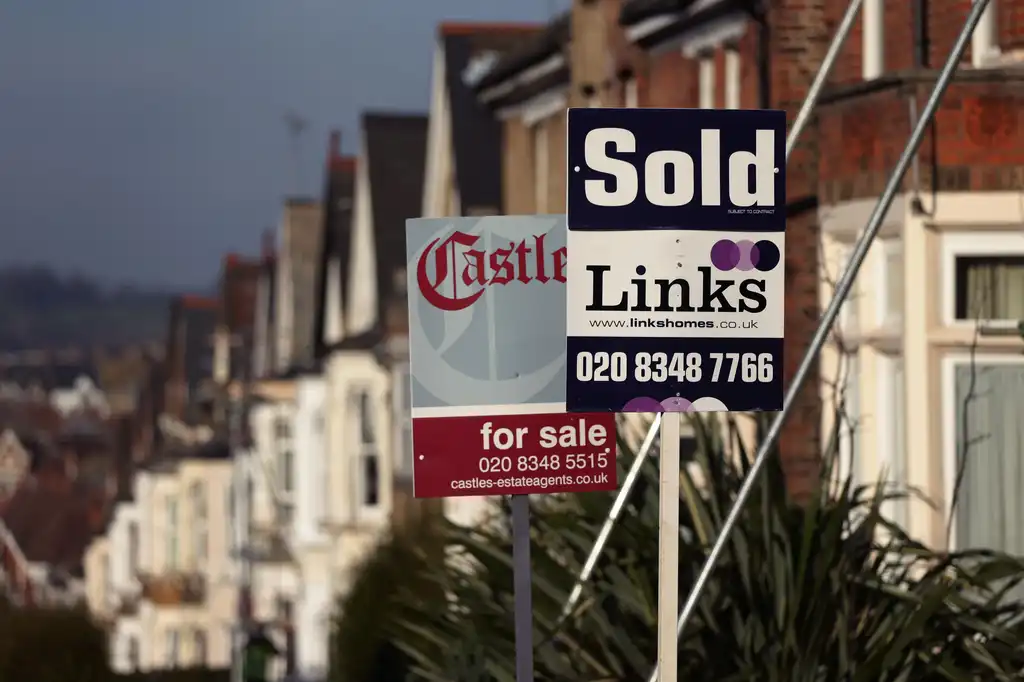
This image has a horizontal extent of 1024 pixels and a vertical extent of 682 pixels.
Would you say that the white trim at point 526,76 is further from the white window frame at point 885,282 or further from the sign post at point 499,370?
the sign post at point 499,370

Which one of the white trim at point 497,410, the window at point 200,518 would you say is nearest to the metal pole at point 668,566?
the white trim at point 497,410

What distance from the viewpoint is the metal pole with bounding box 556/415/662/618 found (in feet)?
33.5

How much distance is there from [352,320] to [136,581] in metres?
23.9

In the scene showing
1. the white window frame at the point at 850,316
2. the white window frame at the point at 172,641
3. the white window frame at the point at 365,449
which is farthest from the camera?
the white window frame at the point at 172,641

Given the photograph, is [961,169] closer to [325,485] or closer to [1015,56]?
[1015,56]

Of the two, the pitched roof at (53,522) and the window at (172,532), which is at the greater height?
the window at (172,532)

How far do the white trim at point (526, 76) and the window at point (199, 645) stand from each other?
2901 centimetres

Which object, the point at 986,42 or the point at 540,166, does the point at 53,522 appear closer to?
the point at 540,166

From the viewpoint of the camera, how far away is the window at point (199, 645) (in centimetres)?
5378

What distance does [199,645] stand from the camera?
54188mm

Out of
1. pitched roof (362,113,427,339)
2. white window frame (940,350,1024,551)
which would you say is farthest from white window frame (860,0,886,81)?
pitched roof (362,113,427,339)

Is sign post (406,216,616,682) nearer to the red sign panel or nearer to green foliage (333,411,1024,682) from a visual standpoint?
the red sign panel

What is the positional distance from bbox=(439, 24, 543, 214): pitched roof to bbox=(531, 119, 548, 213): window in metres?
2.92

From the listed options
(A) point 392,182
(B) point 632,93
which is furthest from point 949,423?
(A) point 392,182
